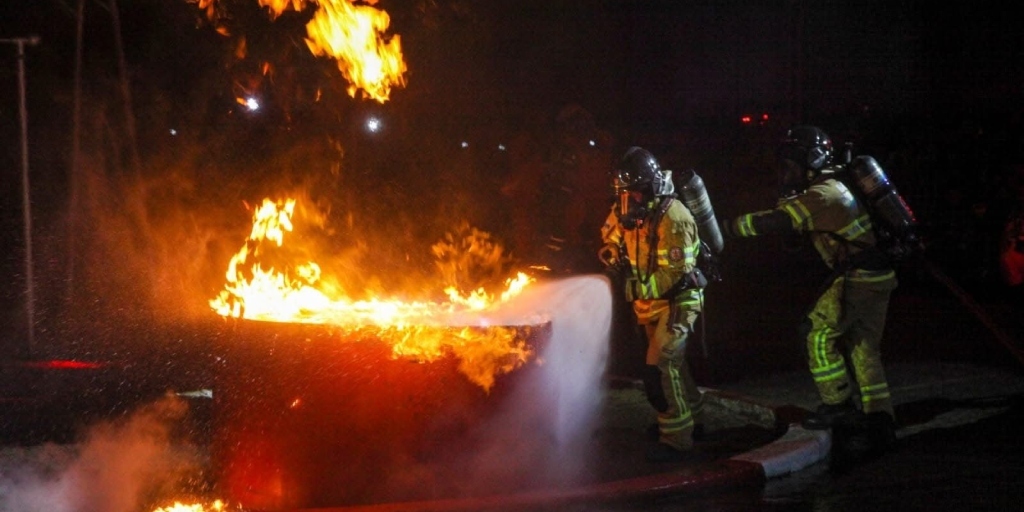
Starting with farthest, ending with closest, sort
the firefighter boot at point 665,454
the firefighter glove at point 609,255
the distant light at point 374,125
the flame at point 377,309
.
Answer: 1. the distant light at point 374,125
2. the firefighter glove at point 609,255
3. the firefighter boot at point 665,454
4. the flame at point 377,309

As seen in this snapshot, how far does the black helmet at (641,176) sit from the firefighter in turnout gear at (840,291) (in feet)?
1.73

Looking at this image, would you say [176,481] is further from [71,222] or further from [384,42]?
[71,222]

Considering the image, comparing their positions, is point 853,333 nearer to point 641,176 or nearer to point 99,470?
point 641,176

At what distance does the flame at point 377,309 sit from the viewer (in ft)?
19.9

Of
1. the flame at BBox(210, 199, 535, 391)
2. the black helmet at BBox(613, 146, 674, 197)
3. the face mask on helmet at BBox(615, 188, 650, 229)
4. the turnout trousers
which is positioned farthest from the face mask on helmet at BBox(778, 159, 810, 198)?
the flame at BBox(210, 199, 535, 391)

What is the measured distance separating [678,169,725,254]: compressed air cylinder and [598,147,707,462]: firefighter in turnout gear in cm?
7

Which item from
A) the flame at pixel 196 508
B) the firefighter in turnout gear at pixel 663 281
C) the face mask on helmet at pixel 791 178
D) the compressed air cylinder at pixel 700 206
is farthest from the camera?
the face mask on helmet at pixel 791 178

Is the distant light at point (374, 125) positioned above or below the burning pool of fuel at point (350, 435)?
above

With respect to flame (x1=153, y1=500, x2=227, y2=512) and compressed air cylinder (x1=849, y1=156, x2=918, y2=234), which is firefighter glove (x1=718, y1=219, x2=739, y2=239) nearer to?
compressed air cylinder (x1=849, y1=156, x2=918, y2=234)

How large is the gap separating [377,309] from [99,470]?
1.91 metres

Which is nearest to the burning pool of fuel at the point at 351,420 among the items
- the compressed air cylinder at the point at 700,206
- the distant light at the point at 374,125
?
the compressed air cylinder at the point at 700,206

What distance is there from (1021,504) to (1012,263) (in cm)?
1065

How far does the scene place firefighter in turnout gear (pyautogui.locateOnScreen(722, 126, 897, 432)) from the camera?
7.02 meters

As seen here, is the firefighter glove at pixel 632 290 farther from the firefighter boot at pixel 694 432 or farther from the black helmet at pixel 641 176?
the firefighter boot at pixel 694 432
